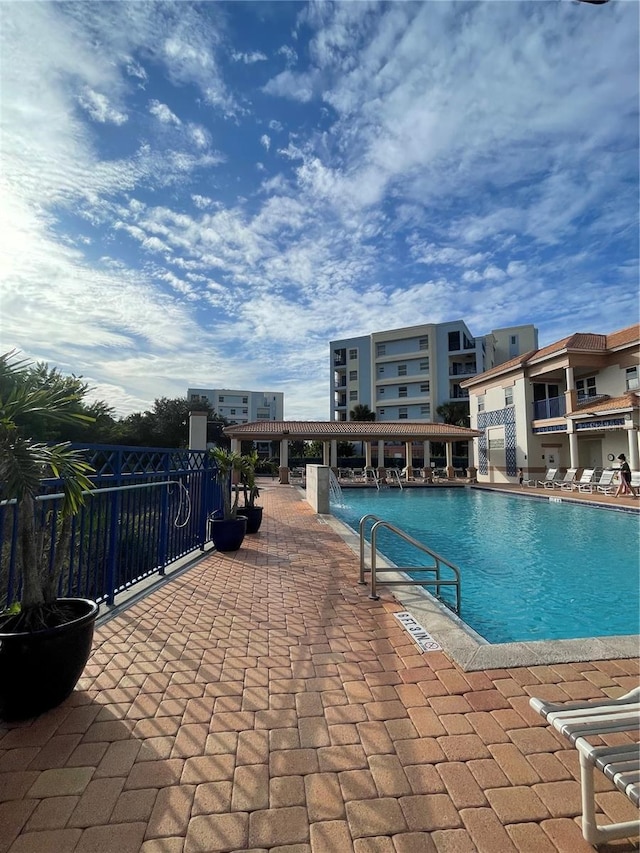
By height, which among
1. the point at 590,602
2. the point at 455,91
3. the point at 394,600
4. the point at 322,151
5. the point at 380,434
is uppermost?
the point at 322,151

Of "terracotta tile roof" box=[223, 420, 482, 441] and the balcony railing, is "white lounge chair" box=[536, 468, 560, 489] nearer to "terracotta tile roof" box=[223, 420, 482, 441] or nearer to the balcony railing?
the balcony railing

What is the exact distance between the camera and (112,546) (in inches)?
166

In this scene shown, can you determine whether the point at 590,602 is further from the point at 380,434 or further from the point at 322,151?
the point at 380,434

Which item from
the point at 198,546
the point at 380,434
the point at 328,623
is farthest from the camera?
the point at 380,434

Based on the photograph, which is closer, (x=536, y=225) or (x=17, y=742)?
(x=17, y=742)

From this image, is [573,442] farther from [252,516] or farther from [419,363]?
[419,363]

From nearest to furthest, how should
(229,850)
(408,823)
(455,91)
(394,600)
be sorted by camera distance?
(229,850)
(408,823)
(394,600)
(455,91)

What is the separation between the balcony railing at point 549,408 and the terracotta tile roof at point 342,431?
11.8 ft

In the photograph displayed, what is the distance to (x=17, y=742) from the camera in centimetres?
219

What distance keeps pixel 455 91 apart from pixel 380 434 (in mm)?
19350

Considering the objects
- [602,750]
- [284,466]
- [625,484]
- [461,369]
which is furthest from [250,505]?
[461,369]

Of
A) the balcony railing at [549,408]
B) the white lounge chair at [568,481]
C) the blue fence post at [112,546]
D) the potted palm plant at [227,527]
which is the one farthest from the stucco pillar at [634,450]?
the blue fence post at [112,546]

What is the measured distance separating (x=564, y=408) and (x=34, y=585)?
24.3m

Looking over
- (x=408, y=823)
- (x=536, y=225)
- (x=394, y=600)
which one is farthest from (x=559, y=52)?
(x=408, y=823)
